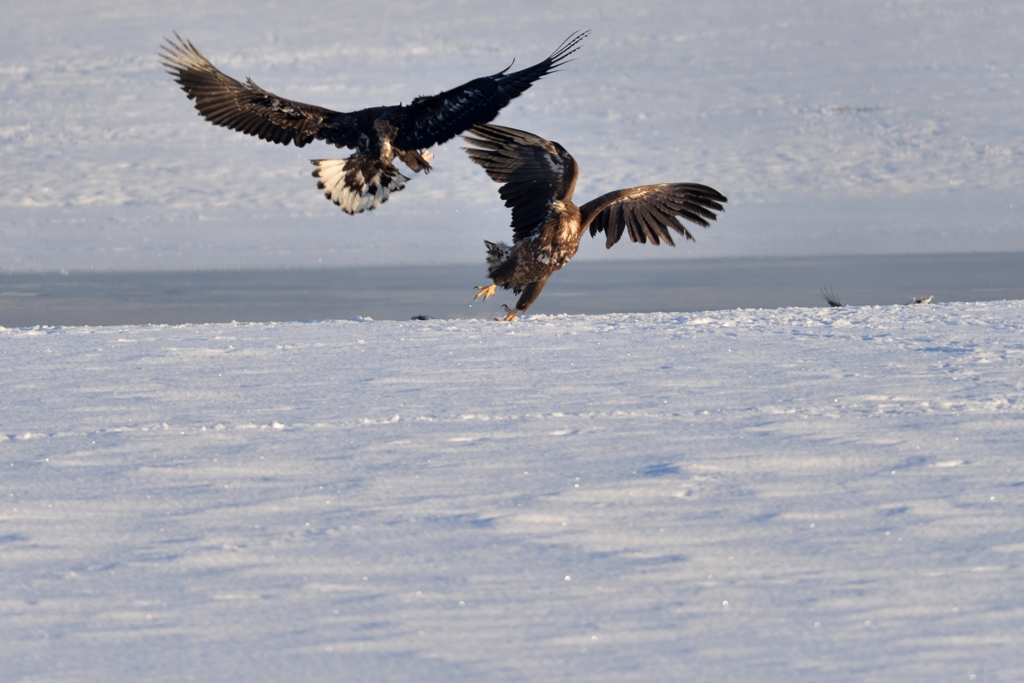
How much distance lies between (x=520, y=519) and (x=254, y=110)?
4.98 meters

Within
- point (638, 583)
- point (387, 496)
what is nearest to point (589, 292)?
point (387, 496)

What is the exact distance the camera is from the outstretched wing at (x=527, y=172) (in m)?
6.82

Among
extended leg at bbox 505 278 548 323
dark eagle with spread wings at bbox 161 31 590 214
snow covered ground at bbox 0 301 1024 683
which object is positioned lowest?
snow covered ground at bbox 0 301 1024 683

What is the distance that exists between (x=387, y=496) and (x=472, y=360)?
220cm

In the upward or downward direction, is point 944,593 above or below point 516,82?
below

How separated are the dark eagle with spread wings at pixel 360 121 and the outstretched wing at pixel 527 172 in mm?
232

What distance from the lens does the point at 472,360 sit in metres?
5.78

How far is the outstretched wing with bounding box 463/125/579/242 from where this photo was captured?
6820mm

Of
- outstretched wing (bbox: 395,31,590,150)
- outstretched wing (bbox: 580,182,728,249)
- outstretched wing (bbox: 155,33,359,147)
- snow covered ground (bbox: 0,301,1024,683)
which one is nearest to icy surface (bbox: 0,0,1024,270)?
outstretched wing (bbox: 155,33,359,147)

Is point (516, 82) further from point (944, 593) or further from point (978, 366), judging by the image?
point (944, 593)

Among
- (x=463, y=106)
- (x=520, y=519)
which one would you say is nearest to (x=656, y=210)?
(x=463, y=106)

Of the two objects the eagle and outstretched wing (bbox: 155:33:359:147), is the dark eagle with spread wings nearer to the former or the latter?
outstretched wing (bbox: 155:33:359:147)

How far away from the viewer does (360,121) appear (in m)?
7.50

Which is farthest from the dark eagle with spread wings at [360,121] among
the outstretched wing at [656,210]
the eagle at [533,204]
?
the outstretched wing at [656,210]
